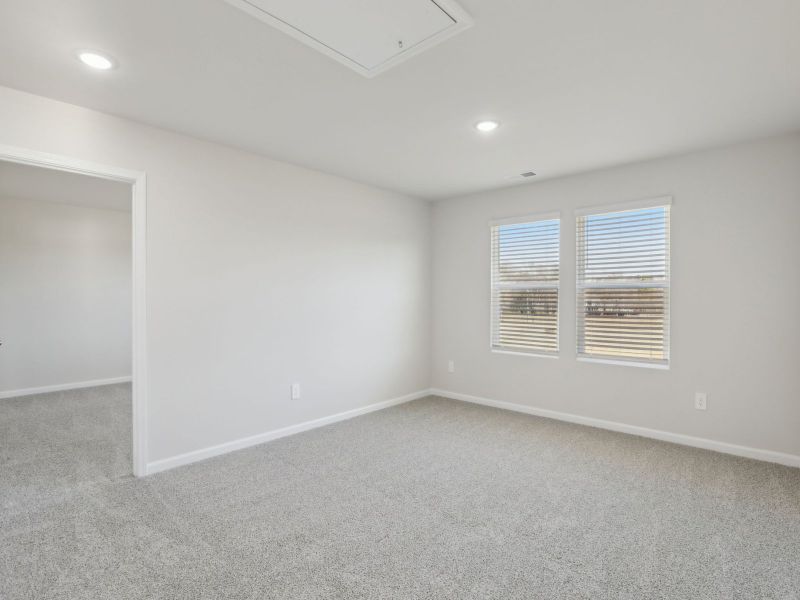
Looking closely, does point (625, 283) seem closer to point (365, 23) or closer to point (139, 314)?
point (365, 23)

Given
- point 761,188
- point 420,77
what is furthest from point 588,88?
point 761,188

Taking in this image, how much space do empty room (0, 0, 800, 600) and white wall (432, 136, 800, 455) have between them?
0.06ft

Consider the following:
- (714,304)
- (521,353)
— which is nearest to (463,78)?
(714,304)

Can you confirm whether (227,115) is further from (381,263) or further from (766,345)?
(766,345)

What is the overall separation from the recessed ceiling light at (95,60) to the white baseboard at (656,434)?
14.1 feet

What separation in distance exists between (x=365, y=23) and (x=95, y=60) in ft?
4.65

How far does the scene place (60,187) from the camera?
4.73 m

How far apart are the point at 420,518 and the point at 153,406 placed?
2008 millimetres

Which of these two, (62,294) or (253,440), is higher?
(62,294)

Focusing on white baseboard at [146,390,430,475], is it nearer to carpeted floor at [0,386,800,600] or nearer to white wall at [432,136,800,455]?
carpeted floor at [0,386,800,600]

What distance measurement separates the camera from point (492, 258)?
4.77 m

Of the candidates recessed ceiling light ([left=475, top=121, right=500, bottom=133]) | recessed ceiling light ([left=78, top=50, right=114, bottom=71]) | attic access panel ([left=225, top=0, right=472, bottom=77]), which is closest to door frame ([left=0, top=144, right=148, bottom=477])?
recessed ceiling light ([left=78, top=50, right=114, bottom=71])

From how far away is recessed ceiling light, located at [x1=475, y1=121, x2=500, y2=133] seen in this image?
288cm

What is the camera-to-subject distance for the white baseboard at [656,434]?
315 cm
